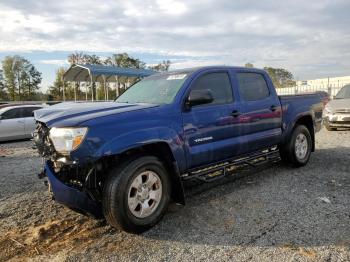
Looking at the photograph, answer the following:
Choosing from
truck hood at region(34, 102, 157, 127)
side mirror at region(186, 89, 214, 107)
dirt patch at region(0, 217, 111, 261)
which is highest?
side mirror at region(186, 89, 214, 107)

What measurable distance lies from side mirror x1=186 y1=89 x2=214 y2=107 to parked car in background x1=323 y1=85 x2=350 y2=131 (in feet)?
29.7

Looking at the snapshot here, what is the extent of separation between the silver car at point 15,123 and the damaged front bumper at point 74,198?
9.33 metres

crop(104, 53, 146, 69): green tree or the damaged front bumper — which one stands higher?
crop(104, 53, 146, 69): green tree

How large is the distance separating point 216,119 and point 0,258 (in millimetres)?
3006

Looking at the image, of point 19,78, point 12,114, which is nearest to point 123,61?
point 19,78

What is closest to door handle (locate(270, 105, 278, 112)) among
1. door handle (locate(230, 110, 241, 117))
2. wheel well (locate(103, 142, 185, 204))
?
door handle (locate(230, 110, 241, 117))

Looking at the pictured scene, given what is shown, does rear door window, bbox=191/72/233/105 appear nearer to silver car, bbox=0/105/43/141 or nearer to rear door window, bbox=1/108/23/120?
silver car, bbox=0/105/43/141

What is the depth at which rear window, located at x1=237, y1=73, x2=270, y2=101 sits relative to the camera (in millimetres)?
5465

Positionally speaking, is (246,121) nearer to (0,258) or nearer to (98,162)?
(98,162)

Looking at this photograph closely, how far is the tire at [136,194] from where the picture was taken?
11.7 ft

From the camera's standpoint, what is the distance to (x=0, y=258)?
3.34 metres

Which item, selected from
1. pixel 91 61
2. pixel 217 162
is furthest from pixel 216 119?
pixel 91 61

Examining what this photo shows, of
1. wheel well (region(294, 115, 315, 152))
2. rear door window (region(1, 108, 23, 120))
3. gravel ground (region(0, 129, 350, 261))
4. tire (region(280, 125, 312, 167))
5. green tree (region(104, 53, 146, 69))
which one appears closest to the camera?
gravel ground (region(0, 129, 350, 261))

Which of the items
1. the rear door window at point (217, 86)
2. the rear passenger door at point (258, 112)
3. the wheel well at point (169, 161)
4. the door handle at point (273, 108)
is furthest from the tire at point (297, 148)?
the wheel well at point (169, 161)
